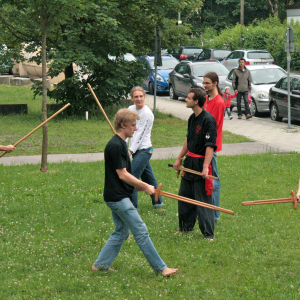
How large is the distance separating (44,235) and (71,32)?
1053 cm

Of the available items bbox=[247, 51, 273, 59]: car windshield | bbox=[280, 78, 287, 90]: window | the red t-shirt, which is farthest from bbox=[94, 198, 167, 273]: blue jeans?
bbox=[247, 51, 273, 59]: car windshield

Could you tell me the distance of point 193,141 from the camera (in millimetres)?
6273

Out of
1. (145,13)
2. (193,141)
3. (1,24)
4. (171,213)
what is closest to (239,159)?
(171,213)

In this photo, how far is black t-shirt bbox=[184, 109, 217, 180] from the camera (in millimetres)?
6098

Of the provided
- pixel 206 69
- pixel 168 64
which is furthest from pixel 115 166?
pixel 168 64

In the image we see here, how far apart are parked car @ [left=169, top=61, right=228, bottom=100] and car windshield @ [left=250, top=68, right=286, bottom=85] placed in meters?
2.41

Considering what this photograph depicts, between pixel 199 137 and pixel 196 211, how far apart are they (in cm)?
94

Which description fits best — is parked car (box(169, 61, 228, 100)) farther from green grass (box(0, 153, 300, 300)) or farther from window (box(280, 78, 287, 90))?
green grass (box(0, 153, 300, 300))

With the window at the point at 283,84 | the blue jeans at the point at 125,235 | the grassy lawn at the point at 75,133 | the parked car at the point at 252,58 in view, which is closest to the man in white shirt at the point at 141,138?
the blue jeans at the point at 125,235

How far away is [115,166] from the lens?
16.4 feet

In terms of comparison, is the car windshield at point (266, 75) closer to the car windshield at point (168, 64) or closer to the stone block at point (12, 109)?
the car windshield at point (168, 64)

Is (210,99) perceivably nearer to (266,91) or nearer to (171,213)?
(171,213)

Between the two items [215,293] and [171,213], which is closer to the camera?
[215,293]

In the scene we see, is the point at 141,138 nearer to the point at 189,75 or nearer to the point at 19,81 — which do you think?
the point at 189,75
